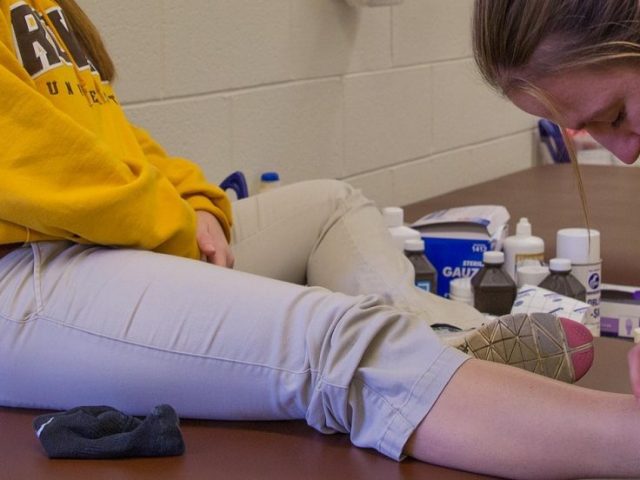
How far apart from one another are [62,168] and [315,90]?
120 cm

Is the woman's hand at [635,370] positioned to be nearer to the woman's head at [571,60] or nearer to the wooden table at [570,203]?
the woman's head at [571,60]

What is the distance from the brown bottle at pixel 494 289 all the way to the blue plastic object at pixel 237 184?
1.64ft

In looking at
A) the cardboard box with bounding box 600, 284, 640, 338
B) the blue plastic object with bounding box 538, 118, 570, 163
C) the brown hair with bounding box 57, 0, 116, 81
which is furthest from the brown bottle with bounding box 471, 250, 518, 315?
the blue plastic object with bounding box 538, 118, 570, 163

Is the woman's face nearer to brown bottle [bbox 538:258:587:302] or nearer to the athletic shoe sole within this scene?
the athletic shoe sole

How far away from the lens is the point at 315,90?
2.40 metres

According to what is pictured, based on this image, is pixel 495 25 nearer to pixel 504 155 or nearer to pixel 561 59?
pixel 561 59

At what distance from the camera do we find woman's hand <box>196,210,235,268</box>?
1.54 meters

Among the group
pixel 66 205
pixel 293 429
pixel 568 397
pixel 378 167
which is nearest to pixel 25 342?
pixel 66 205

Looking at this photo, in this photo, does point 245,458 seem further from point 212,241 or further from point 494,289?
point 494,289

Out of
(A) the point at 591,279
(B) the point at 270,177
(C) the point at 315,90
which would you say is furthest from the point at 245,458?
(C) the point at 315,90

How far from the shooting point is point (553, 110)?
1.06 metres

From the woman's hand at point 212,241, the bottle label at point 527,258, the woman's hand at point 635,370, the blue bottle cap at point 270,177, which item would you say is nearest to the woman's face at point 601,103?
the woman's hand at point 635,370

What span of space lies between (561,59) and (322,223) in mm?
812

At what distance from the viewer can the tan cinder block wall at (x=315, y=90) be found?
1997mm
